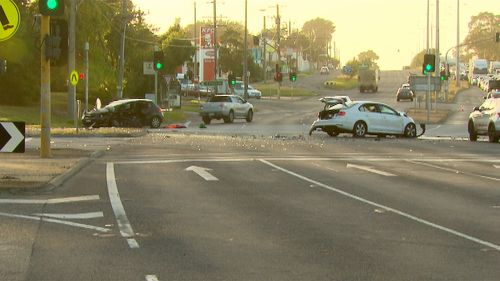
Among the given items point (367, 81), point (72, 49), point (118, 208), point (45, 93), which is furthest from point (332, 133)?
point (367, 81)

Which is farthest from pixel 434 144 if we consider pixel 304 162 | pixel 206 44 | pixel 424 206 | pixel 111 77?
pixel 206 44

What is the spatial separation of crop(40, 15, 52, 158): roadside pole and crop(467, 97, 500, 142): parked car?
1717 cm

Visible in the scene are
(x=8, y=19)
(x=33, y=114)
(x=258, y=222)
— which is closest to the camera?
(x=258, y=222)

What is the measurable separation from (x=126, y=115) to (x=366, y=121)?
48.5 ft

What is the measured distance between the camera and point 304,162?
79.5ft

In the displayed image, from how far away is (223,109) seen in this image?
58.4m

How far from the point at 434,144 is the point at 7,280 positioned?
86.4 ft

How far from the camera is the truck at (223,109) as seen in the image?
192 feet

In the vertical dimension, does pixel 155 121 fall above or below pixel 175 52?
below

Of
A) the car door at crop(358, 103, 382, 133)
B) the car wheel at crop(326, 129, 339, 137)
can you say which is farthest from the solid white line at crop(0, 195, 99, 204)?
the car wheel at crop(326, 129, 339, 137)

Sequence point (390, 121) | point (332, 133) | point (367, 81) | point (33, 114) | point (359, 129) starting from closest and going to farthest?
point (359, 129), point (390, 121), point (332, 133), point (33, 114), point (367, 81)

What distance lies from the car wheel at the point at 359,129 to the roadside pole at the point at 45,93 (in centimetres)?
1719

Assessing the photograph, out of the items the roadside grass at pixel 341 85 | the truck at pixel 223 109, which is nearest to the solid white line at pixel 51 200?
the truck at pixel 223 109

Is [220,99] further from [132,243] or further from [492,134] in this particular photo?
[132,243]
